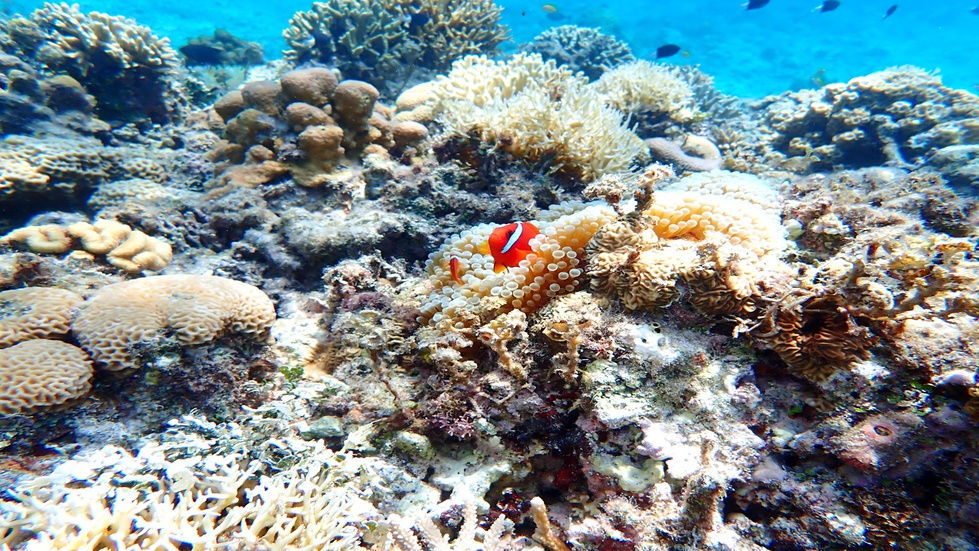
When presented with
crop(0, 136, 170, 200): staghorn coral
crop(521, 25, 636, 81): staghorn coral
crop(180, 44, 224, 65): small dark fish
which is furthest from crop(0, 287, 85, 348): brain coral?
crop(521, 25, 636, 81): staghorn coral

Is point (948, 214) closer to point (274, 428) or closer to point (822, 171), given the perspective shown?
point (822, 171)

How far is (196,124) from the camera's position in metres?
6.87

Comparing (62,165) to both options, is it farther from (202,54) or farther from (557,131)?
(202,54)

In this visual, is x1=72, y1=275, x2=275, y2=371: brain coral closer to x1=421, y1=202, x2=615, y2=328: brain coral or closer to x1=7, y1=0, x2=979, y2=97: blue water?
x1=421, y1=202, x2=615, y2=328: brain coral

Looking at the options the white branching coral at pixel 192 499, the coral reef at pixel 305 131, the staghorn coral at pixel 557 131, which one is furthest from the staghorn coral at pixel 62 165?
the staghorn coral at pixel 557 131

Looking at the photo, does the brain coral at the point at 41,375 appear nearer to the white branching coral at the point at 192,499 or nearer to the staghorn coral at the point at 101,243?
the white branching coral at the point at 192,499

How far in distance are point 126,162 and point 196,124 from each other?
1.74 meters

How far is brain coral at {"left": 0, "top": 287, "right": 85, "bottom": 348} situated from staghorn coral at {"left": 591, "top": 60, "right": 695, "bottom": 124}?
21.4 feet

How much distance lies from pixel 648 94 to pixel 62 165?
25.6ft

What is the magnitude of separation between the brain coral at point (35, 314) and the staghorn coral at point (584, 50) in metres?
9.62

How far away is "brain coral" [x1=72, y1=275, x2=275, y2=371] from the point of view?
2695mm

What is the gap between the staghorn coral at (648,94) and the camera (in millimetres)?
6551

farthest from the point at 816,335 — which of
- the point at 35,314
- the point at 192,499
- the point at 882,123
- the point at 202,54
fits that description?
the point at 202,54

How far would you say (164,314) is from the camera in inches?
114
